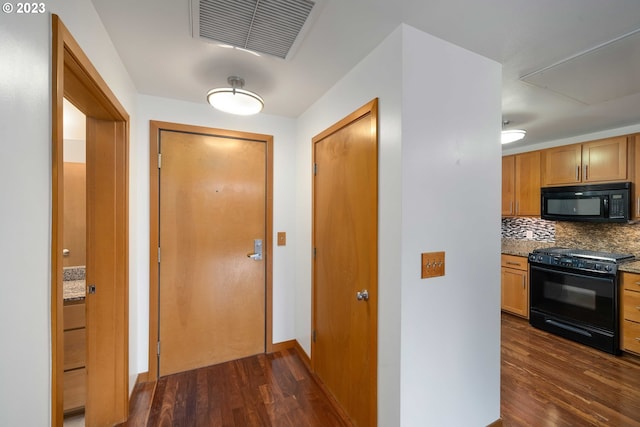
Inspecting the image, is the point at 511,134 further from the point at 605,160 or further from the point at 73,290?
the point at 73,290

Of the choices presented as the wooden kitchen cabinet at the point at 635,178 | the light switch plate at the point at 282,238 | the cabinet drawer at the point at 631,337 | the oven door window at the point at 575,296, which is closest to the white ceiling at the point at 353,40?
the wooden kitchen cabinet at the point at 635,178

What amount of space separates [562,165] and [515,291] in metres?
1.70

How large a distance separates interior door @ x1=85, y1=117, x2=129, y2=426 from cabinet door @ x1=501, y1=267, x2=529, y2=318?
4217mm

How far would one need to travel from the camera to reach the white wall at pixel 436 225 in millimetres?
1341

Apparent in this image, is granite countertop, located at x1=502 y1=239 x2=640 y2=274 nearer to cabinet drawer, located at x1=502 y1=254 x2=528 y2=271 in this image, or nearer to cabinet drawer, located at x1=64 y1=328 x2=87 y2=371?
cabinet drawer, located at x1=502 y1=254 x2=528 y2=271

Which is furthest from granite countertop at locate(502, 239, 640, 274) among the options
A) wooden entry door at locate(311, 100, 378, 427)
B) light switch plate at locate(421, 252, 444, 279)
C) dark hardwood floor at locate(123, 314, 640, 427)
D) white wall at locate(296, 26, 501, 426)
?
wooden entry door at locate(311, 100, 378, 427)

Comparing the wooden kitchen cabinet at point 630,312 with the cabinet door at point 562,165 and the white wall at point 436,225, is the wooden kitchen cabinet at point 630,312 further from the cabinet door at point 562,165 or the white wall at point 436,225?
the white wall at point 436,225

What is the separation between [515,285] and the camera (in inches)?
135

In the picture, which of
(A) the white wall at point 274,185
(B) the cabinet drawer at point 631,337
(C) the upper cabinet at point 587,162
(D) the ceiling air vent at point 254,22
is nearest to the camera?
(D) the ceiling air vent at point 254,22

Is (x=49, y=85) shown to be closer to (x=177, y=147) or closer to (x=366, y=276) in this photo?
(x=177, y=147)

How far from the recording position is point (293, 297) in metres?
2.66

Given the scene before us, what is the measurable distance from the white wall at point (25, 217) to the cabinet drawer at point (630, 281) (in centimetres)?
416

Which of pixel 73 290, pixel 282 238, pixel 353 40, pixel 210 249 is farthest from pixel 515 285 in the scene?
pixel 73 290

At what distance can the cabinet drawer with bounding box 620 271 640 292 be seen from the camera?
244 centimetres
